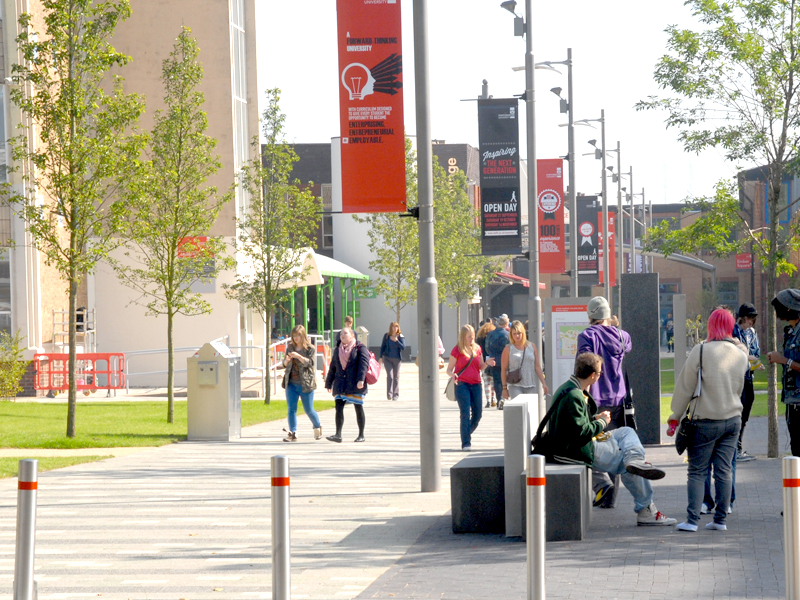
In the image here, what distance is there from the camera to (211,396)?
16672 millimetres

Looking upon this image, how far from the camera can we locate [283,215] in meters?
24.0

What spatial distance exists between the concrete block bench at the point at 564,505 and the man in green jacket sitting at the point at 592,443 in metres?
0.36

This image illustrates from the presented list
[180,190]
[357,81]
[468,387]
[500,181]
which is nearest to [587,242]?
[500,181]

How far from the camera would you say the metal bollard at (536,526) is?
5152 millimetres

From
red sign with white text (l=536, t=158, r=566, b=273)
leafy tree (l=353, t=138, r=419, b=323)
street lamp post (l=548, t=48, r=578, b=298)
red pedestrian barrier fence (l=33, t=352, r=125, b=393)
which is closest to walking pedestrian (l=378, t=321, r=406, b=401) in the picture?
red sign with white text (l=536, t=158, r=566, b=273)

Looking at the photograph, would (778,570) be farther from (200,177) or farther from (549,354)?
(200,177)

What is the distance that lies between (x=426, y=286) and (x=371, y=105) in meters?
1.92

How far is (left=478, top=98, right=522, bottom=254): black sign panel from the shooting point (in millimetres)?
20188

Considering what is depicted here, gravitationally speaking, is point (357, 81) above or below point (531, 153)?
below

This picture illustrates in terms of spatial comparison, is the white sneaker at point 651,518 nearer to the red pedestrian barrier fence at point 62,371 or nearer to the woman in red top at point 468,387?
the woman in red top at point 468,387

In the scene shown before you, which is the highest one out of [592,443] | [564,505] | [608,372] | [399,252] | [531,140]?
[531,140]

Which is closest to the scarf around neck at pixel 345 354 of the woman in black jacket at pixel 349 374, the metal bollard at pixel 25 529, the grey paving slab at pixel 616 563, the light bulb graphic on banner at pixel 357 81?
the woman in black jacket at pixel 349 374

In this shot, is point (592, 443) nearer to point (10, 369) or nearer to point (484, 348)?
point (484, 348)

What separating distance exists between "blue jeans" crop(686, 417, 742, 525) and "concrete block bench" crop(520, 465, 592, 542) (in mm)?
927
